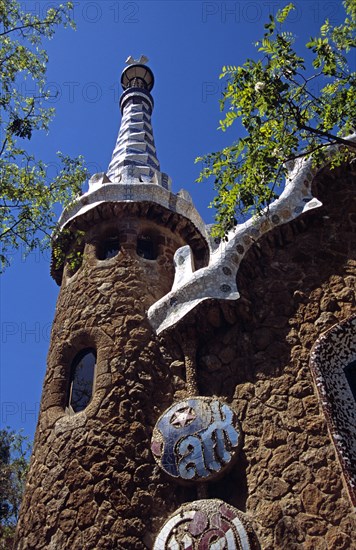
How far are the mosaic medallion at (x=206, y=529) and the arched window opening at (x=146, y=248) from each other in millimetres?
3610

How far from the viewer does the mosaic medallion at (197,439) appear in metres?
4.82

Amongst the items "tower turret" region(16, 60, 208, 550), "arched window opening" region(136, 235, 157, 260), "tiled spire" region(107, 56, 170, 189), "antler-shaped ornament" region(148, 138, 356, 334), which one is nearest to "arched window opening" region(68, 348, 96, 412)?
"tower turret" region(16, 60, 208, 550)

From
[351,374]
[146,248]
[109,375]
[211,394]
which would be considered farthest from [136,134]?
[351,374]

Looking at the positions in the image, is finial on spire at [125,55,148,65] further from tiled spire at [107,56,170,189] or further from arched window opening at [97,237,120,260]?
arched window opening at [97,237,120,260]

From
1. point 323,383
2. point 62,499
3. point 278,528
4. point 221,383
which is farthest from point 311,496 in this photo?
point 62,499

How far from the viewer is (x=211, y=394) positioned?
5484 mm

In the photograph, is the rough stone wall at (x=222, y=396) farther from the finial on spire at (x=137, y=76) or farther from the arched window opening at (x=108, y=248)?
the finial on spire at (x=137, y=76)

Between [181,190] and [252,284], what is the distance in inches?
117

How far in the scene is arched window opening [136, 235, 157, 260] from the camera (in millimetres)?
7579

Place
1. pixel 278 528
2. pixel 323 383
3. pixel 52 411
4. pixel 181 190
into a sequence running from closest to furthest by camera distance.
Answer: pixel 278 528 < pixel 323 383 < pixel 52 411 < pixel 181 190

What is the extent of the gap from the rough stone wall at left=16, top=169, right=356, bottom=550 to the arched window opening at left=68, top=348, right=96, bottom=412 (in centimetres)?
9

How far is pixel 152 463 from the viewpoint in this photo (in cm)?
519

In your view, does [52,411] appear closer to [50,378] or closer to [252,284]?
[50,378]

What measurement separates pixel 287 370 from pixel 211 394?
0.77 metres
